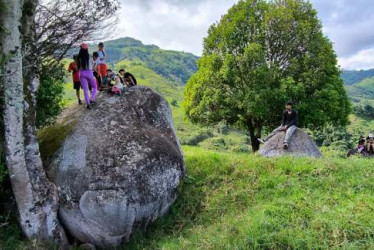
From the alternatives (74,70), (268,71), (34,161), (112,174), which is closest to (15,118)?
(34,161)

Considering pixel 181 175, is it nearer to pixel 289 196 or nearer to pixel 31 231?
pixel 289 196

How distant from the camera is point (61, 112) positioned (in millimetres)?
11648

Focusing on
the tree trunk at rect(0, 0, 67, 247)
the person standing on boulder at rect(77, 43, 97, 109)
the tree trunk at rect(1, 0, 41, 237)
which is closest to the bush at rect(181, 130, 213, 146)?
the person standing on boulder at rect(77, 43, 97, 109)

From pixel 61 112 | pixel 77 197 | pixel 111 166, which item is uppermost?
pixel 61 112

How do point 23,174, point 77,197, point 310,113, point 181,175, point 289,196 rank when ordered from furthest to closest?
point 310,113 < point 181,175 < point 289,196 < point 77,197 < point 23,174

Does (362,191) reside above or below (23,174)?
below

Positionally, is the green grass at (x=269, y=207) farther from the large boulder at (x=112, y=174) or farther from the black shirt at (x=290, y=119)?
the black shirt at (x=290, y=119)

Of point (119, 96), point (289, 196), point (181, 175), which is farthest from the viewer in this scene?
point (119, 96)

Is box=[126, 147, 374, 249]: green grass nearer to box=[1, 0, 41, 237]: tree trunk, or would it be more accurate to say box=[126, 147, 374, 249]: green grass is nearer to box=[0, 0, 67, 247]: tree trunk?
box=[0, 0, 67, 247]: tree trunk

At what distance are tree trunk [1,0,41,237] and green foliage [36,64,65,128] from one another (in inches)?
78.8

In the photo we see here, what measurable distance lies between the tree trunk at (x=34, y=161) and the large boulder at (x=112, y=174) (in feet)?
0.92

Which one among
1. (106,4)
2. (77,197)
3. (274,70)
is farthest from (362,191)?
(274,70)

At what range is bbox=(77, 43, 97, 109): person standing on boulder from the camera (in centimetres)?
1049

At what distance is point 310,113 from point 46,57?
51.3 feet
